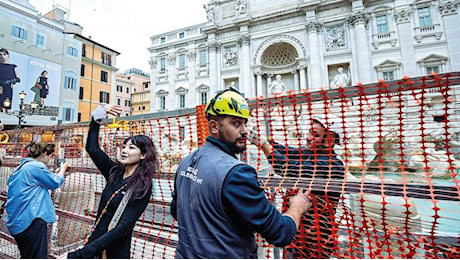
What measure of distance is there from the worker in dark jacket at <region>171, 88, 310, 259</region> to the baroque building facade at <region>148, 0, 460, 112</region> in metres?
18.6

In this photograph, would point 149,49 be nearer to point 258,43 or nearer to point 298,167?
point 258,43

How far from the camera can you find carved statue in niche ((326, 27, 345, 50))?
61.3 ft

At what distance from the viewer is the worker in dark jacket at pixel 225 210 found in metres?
1.16

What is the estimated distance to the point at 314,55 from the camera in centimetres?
1877

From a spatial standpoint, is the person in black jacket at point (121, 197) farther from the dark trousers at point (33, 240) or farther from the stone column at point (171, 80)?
the stone column at point (171, 80)

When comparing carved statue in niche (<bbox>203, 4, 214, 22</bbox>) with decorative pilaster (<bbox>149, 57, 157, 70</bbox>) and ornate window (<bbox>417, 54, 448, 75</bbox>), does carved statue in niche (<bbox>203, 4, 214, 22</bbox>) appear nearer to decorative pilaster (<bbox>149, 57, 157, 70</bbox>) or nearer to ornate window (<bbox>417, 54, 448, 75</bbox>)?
decorative pilaster (<bbox>149, 57, 157, 70</bbox>)

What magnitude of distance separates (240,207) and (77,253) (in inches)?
61.2

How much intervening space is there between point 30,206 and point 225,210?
9.73 feet

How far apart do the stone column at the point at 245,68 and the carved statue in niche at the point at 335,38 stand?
7245 millimetres

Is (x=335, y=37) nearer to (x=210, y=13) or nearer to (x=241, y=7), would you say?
(x=241, y=7)

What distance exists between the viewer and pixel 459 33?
15719 mm

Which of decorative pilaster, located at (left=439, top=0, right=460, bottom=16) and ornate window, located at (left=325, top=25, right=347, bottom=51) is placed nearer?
decorative pilaster, located at (left=439, top=0, right=460, bottom=16)

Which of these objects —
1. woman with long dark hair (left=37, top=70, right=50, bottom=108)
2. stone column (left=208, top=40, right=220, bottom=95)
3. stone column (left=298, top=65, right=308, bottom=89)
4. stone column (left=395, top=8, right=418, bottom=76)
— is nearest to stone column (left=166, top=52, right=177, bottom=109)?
stone column (left=208, top=40, right=220, bottom=95)

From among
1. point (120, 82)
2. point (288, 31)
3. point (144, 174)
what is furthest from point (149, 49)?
point (144, 174)
